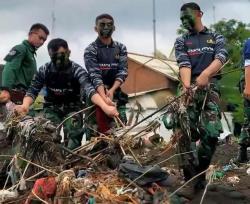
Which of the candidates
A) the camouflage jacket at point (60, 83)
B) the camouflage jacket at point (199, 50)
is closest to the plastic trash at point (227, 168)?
the camouflage jacket at point (199, 50)

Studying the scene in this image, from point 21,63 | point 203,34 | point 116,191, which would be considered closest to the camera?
point 116,191

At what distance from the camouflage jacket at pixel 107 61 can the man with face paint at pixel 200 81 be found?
1048mm

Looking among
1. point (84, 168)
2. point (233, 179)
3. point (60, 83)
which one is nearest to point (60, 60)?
point (60, 83)

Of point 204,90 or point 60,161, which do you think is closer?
point 60,161

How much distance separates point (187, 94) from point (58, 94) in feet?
6.46

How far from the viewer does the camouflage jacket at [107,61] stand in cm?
739

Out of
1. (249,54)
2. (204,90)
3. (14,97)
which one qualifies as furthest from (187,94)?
(14,97)

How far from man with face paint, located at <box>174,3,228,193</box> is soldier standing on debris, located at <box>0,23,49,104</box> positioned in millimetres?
2238

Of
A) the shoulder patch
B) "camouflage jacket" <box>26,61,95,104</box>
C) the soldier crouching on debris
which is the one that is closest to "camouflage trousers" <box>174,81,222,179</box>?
the soldier crouching on debris

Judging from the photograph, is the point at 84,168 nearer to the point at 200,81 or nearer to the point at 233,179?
the point at 200,81

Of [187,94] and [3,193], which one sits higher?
[187,94]

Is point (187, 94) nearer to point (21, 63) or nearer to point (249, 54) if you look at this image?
point (249, 54)

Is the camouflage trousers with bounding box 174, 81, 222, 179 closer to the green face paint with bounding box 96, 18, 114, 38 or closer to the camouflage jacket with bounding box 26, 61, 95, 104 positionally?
the camouflage jacket with bounding box 26, 61, 95, 104

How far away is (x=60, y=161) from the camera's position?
5.92m
